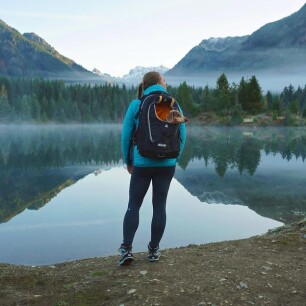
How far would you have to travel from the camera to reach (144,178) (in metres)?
7.64

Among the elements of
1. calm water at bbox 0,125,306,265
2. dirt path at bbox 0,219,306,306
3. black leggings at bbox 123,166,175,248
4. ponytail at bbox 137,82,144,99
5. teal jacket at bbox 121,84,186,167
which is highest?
ponytail at bbox 137,82,144,99

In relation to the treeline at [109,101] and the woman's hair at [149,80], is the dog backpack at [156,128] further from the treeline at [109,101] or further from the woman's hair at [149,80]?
the treeline at [109,101]

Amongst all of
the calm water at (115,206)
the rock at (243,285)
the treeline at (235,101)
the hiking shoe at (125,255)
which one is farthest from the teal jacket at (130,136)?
the treeline at (235,101)

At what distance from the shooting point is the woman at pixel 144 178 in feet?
24.8

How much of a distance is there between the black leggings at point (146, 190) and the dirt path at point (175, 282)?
679mm

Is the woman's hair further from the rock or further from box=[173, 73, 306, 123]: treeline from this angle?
box=[173, 73, 306, 123]: treeline

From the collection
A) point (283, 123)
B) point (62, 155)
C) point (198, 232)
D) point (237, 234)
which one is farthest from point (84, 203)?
point (283, 123)

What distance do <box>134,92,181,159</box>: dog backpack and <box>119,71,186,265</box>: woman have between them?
18 centimetres

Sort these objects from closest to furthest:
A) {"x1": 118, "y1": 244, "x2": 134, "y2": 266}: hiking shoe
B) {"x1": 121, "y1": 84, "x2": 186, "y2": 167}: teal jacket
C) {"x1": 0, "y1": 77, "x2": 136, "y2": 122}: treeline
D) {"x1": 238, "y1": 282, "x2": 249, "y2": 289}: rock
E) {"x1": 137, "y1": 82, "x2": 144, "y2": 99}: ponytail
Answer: {"x1": 238, "y1": 282, "x2": 249, "y2": 289}: rock, {"x1": 121, "y1": 84, "x2": 186, "y2": 167}: teal jacket, {"x1": 118, "y1": 244, "x2": 134, "y2": 266}: hiking shoe, {"x1": 137, "y1": 82, "x2": 144, "y2": 99}: ponytail, {"x1": 0, "y1": 77, "x2": 136, "y2": 122}: treeline

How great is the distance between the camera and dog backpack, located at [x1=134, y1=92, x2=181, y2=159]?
7.31 m

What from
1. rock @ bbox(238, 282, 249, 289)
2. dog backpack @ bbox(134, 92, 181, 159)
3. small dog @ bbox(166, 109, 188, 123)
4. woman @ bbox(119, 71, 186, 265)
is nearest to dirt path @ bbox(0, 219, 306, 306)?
rock @ bbox(238, 282, 249, 289)

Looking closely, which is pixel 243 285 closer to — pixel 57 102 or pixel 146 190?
pixel 146 190

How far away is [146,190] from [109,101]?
16685 cm

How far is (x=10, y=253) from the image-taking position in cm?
1262
